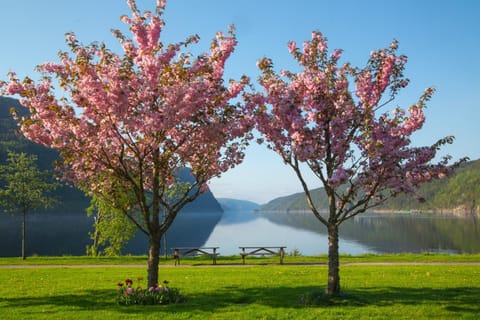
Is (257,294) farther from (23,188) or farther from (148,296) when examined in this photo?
(23,188)

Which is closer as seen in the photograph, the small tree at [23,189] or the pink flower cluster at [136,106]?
the pink flower cluster at [136,106]

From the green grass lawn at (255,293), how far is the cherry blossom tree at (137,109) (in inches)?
107

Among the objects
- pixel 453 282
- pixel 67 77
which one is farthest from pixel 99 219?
pixel 453 282

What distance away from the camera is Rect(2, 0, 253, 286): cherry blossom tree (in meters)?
13.1

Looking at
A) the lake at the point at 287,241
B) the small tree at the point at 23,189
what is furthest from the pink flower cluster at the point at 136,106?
the lake at the point at 287,241

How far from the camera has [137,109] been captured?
13.6 metres

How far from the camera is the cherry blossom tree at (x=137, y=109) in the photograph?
43.1ft

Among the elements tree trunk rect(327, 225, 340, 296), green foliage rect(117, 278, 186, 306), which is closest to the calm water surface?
tree trunk rect(327, 225, 340, 296)

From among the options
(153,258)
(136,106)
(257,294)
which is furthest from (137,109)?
(257,294)

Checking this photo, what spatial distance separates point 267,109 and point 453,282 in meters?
11.9

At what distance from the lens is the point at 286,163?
15680 mm

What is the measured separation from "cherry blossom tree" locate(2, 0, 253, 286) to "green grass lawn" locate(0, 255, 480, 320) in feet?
8.94

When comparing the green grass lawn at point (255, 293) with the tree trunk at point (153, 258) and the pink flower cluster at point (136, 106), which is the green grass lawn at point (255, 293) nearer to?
the tree trunk at point (153, 258)

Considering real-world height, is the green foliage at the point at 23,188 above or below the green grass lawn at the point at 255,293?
above
